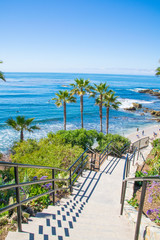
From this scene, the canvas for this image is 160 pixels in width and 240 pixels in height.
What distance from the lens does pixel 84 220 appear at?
3881 mm

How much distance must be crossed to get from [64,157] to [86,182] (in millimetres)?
3085

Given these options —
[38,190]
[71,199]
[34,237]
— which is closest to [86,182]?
[71,199]

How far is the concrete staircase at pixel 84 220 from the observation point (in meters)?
2.94

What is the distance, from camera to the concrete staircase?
9.64 feet

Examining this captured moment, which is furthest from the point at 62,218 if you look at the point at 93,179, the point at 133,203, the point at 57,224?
the point at 93,179

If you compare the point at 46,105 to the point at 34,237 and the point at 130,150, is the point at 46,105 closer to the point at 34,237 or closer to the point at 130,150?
the point at 130,150

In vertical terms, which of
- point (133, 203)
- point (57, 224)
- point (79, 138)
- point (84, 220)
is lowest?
point (79, 138)

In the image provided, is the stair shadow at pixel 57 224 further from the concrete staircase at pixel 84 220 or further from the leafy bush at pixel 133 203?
the leafy bush at pixel 133 203

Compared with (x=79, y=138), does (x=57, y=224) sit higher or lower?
higher

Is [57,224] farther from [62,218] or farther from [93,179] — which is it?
[93,179]

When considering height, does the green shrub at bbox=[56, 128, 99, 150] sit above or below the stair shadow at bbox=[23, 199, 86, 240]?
below

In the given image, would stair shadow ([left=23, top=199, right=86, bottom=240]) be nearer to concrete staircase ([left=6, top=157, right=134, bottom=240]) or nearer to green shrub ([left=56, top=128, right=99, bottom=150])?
concrete staircase ([left=6, top=157, right=134, bottom=240])

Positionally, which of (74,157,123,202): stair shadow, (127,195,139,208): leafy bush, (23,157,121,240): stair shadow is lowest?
(74,157,123,202): stair shadow

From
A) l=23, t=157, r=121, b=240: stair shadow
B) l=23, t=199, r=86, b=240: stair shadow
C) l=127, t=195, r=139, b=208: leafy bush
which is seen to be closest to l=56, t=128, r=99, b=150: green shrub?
l=23, t=157, r=121, b=240: stair shadow
